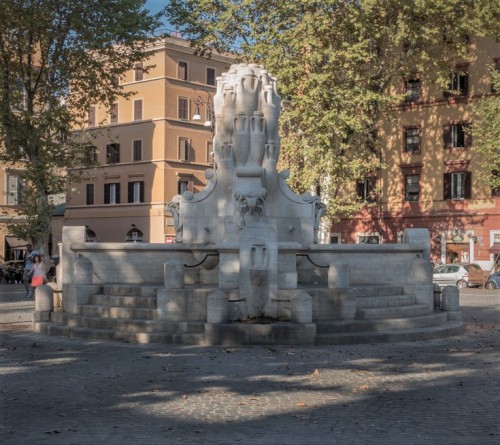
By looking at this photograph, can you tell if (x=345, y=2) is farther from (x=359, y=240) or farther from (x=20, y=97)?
(x=359, y=240)

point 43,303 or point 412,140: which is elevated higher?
point 412,140

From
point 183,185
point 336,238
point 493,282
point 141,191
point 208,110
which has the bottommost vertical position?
point 493,282

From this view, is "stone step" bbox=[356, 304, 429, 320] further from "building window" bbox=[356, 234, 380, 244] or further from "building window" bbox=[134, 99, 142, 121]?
"building window" bbox=[134, 99, 142, 121]

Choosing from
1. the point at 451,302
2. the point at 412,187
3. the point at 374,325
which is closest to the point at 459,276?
the point at 412,187

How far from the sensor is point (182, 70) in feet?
211

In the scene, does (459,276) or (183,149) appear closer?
(459,276)

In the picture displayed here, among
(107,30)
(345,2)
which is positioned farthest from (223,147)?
(345,2)

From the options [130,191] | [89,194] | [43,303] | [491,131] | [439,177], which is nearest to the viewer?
[43,303]

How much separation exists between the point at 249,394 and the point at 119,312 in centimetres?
642

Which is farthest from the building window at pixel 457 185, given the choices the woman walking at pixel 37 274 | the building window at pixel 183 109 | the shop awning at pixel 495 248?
the woman walking at pixel 37 274

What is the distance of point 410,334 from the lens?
50.8 ft

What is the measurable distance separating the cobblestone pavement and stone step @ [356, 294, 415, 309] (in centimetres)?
168

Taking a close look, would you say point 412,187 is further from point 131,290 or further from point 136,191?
point 131,290

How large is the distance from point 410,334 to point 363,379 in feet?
15.0
